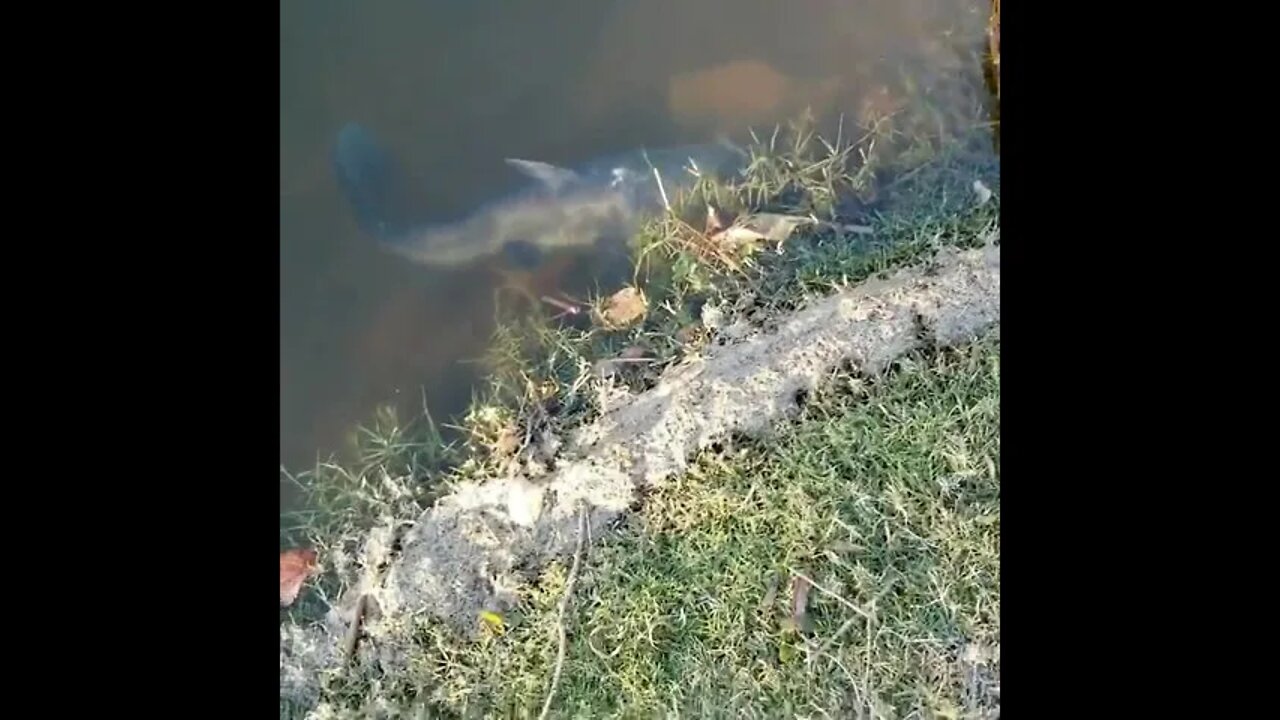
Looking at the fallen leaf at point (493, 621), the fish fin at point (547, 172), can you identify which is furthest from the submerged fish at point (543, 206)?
the fallen leaf at point (493, 621)

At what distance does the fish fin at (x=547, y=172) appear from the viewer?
136cm

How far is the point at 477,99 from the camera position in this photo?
1.36 metres

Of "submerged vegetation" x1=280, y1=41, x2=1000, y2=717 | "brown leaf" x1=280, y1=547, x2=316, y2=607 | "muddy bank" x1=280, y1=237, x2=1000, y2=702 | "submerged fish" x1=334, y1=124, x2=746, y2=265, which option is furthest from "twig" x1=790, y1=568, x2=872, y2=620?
"brown leaf" x1=280, y1=547, x2=316, y2=607

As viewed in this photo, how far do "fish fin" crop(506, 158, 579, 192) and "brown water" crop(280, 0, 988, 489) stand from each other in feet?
0.05

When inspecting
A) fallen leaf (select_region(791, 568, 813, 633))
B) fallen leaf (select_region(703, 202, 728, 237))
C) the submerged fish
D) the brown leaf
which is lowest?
fallen leaf (select_region(791, 568, 813, 633))

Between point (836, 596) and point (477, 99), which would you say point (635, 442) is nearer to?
point (836, 596)

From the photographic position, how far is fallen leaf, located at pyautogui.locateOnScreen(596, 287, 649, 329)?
4.45 ft

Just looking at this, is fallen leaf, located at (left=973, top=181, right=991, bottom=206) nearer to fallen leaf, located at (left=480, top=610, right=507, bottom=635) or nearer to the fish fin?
the fish fin

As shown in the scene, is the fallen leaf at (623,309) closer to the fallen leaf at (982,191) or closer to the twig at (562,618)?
the twig at (562,618)
